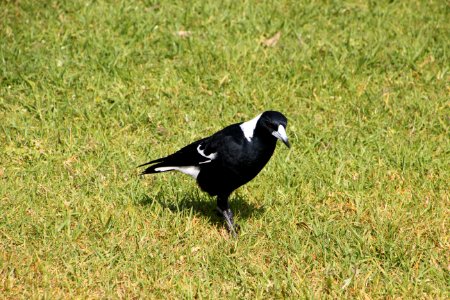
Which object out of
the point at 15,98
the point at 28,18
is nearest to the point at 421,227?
the point at 15,98

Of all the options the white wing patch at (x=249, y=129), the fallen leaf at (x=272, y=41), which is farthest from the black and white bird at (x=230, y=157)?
the fallen leaf at (x=272, y=41)

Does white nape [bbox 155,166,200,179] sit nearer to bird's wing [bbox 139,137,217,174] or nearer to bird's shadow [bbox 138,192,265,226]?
bird's wing [bbox 139,137,217,174]

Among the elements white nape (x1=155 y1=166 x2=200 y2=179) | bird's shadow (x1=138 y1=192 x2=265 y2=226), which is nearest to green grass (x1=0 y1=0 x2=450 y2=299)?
bird's shadow (x1=138 y1=192 x2=265 y2=226)

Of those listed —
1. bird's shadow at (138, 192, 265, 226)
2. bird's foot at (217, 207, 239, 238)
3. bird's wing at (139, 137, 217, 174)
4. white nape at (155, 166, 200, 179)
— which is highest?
bird's wing at (139, 137, 217, 174)

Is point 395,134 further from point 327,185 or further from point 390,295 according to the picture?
point 390,295

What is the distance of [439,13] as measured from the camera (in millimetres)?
8555

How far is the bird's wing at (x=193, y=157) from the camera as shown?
5047 millimetres

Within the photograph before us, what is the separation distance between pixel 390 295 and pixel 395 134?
237 centimetres

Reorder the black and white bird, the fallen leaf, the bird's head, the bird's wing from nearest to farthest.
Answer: the bird's head → the black and white bird → the bird's wing → the fallen leaf

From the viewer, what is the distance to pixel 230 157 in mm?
4875

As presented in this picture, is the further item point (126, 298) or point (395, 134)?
point (395, 134)

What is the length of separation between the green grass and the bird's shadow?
0.06 feet

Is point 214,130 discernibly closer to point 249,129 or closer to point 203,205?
point 203,205

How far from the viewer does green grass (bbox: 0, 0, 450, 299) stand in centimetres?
464
